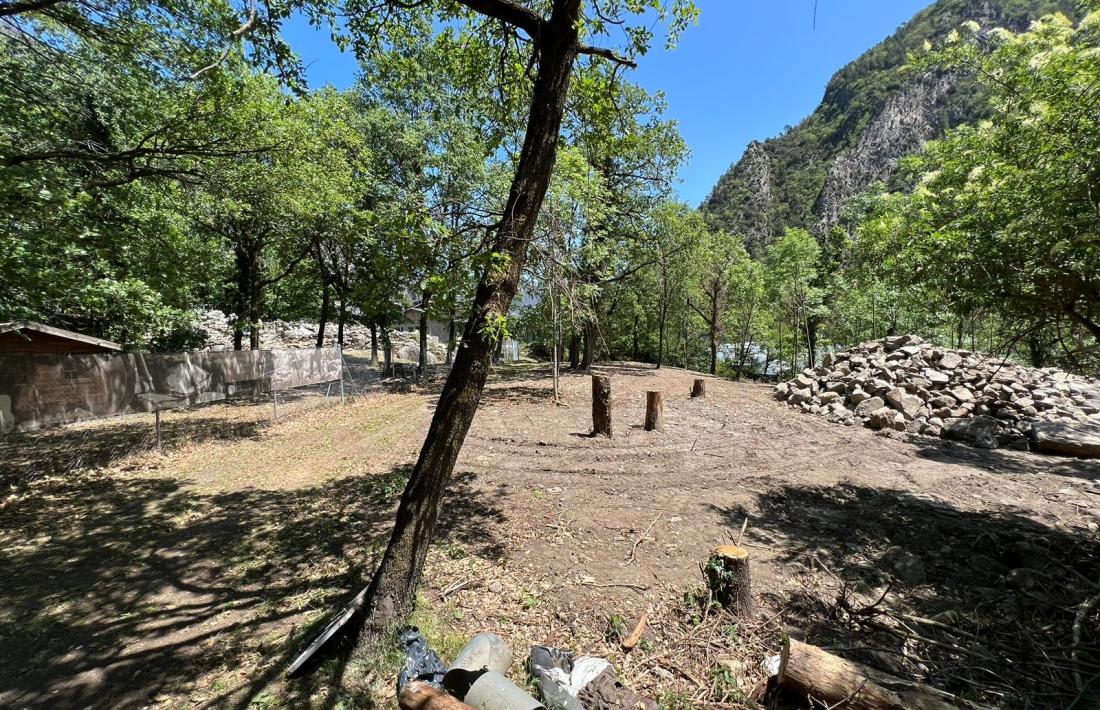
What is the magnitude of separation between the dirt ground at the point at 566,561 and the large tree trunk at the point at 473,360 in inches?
17.6

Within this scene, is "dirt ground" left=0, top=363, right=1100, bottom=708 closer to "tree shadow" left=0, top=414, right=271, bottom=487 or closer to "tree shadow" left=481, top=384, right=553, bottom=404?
"tree shadow" left=0, top=414, right=271, bottom=487

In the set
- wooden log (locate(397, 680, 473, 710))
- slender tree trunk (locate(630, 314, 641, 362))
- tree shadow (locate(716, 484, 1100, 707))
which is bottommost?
tree shadow (locate(716, 484, 1100, 707))

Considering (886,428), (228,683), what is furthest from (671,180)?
(228,683)

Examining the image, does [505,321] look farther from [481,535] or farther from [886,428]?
[886,428]

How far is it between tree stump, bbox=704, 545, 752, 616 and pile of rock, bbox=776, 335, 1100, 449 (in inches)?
334

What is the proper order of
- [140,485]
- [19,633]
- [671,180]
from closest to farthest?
[19,633]
[140,485]
[671,180]

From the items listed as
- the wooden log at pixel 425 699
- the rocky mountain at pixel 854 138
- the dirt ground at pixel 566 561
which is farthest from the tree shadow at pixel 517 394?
the rocky mountain at pixel 854 138

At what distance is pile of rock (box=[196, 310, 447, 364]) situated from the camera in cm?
2916

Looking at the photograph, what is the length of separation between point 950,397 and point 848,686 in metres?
11.4

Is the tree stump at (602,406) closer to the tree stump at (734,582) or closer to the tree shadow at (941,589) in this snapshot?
the tree shadow at (941,589)

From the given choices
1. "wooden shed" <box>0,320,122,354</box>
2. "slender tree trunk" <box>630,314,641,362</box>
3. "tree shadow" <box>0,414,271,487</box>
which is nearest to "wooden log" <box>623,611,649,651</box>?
"tree shadow" <box>0,414,271,487</box>

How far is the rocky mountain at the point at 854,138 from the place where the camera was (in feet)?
217

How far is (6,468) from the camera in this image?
726 centimetres

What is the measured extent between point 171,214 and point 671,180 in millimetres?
17043
